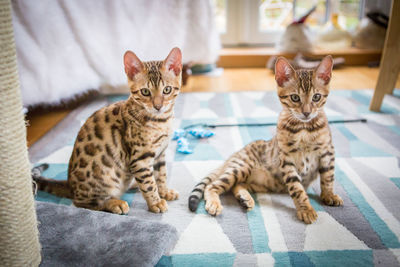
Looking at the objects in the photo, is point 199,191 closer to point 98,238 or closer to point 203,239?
point 203,239

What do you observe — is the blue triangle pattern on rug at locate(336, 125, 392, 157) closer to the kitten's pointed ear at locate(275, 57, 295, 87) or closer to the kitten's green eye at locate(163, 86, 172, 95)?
the kitten's pointed ear at locate(275, 57, 295, 87)

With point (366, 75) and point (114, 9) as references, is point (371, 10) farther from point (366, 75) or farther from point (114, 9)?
point (114, 9)

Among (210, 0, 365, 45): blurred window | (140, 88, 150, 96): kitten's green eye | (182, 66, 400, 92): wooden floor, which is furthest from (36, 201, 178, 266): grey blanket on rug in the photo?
(210, 0, 365, 45): blurred window

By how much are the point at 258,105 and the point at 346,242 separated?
1651 millimetres

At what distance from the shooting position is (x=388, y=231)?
1.28 metres

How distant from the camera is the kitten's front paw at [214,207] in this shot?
4.55 feet

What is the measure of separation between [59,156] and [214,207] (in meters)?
1.08

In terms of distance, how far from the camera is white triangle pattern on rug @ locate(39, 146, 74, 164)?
1935 millimetres

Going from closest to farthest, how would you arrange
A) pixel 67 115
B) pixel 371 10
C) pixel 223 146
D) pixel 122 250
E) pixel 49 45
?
pixel 122 250
pixel 223 146
pixel 49 45
pixel 67 115
pixel 371 10

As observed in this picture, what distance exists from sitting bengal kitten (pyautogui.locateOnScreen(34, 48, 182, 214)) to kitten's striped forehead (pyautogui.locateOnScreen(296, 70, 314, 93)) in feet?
1.63

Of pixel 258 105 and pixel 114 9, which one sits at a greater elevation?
pixel 114 9

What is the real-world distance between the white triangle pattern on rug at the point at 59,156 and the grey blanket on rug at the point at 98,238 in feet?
1.93

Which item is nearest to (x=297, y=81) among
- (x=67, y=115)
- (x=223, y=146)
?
(x=223, y=146)

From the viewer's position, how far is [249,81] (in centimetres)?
348
